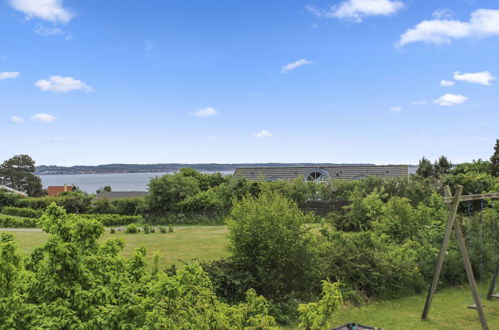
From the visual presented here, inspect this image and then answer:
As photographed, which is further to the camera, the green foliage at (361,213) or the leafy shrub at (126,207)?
the leafy shrub at (126,207)

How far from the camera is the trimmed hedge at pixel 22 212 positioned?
105 feet

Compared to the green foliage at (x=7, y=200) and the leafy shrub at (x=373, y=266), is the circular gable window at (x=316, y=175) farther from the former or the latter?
the green foliage at (x=7, y=200)

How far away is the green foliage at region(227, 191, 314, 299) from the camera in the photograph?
31.1ft

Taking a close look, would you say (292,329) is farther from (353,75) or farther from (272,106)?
(272,106)

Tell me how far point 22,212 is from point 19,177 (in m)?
44.4

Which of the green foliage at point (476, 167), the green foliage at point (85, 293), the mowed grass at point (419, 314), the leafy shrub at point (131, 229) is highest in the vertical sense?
the green foliage at point (476, 167)

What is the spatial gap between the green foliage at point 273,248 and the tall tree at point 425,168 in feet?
139

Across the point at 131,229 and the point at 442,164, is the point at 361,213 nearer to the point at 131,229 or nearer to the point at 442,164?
the point at 131,229

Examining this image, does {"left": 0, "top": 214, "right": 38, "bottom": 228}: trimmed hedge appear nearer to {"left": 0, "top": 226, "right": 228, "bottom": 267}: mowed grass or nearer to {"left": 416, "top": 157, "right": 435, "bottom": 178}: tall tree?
{"left": 0, "top": 226, "right": 228, "bottom": 267}: mowed grass

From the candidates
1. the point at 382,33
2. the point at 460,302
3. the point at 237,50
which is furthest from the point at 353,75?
the point at 460,302

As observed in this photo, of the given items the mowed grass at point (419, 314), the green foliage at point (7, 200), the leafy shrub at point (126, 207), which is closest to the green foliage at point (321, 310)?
the mowed grass at point (419, 314)

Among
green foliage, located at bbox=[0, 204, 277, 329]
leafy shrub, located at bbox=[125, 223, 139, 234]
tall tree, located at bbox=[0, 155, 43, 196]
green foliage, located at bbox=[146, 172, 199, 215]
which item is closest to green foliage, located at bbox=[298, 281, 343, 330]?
green foliage, located at bbox=[0, 204, 277, 329]

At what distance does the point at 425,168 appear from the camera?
1923 inches

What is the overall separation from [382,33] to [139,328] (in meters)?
16.7
